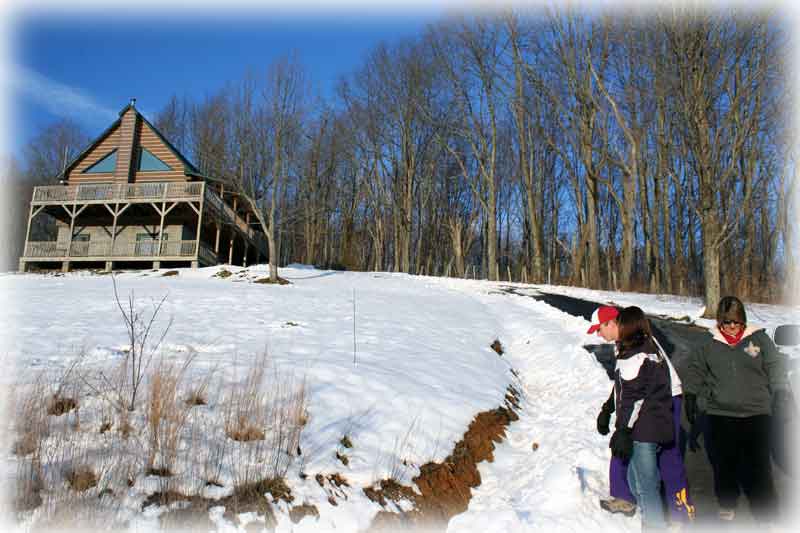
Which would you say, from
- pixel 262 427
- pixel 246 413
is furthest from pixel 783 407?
pixel 246 413

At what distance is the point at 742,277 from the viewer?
1748cm

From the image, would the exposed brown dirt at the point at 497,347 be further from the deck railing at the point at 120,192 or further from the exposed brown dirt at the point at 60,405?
the deck railing at the point at 120,192

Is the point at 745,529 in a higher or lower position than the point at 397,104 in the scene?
lower

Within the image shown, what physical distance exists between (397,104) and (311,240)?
510 inches

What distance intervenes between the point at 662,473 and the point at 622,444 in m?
0.39

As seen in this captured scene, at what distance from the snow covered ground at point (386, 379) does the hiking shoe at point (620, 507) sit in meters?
0.08

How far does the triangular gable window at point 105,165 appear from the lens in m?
28.0

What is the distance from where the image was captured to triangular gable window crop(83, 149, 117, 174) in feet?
91.9

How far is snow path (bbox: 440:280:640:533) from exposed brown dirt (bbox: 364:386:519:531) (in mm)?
107

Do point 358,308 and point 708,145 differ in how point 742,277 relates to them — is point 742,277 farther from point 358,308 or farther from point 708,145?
point 358,308

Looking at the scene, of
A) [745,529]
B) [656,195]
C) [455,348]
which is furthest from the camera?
[656,195]

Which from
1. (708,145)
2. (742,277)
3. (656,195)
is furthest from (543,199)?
(708,145)

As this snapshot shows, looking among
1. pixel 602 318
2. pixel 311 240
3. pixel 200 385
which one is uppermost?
pixel 311 240

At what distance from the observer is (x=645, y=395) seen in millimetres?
3559
